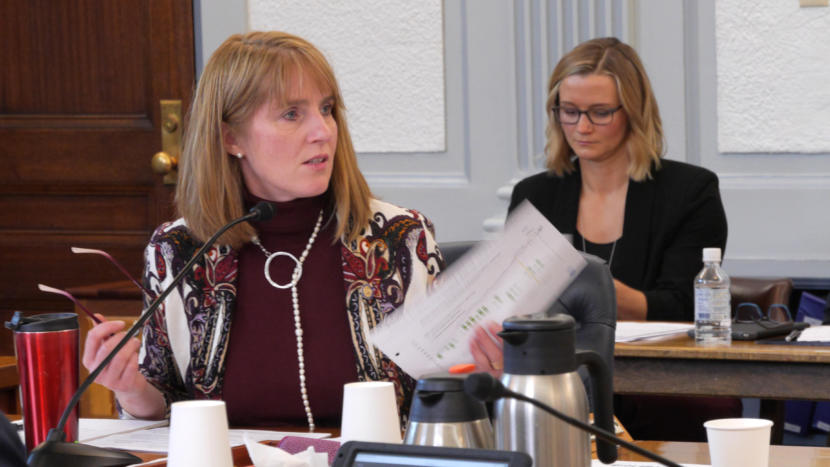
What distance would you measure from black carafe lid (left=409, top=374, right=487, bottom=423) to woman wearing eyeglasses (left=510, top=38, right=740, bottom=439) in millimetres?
1822

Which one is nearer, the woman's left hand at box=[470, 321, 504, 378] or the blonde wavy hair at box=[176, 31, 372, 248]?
the woman's left hand at box=[470, 321, 504, 378]

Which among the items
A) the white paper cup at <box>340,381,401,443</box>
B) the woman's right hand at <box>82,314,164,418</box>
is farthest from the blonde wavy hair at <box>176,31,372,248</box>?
the white paper cup at <box>340,381,401,443</box>

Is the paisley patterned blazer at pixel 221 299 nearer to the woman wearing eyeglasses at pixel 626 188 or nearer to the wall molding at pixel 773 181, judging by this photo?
the woman wearing eyeglasses at pixel 626 188

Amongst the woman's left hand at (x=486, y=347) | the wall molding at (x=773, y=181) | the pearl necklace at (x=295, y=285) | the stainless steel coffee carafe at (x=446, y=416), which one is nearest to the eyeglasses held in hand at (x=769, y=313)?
the wall molding at (x=773, y=181)

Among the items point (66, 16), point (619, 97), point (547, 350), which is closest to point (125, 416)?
point (547, 350)

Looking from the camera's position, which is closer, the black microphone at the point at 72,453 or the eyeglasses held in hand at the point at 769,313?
the black microphone at the point at 72,453

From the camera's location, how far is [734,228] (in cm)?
338

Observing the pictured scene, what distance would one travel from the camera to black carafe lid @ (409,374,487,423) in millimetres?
1077

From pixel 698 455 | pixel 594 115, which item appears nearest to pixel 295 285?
pixel 698 455

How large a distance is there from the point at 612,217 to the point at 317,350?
142 centimetres

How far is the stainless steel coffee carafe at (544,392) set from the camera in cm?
108

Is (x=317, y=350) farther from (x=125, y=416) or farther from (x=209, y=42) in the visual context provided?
(x=209, y=42)

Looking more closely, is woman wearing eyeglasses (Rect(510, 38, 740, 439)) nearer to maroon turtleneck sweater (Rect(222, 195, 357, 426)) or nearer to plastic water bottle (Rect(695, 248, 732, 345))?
plastic water bottle (Rect(695, 248, 732, 345))

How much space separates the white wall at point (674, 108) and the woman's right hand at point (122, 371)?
1.97 m
